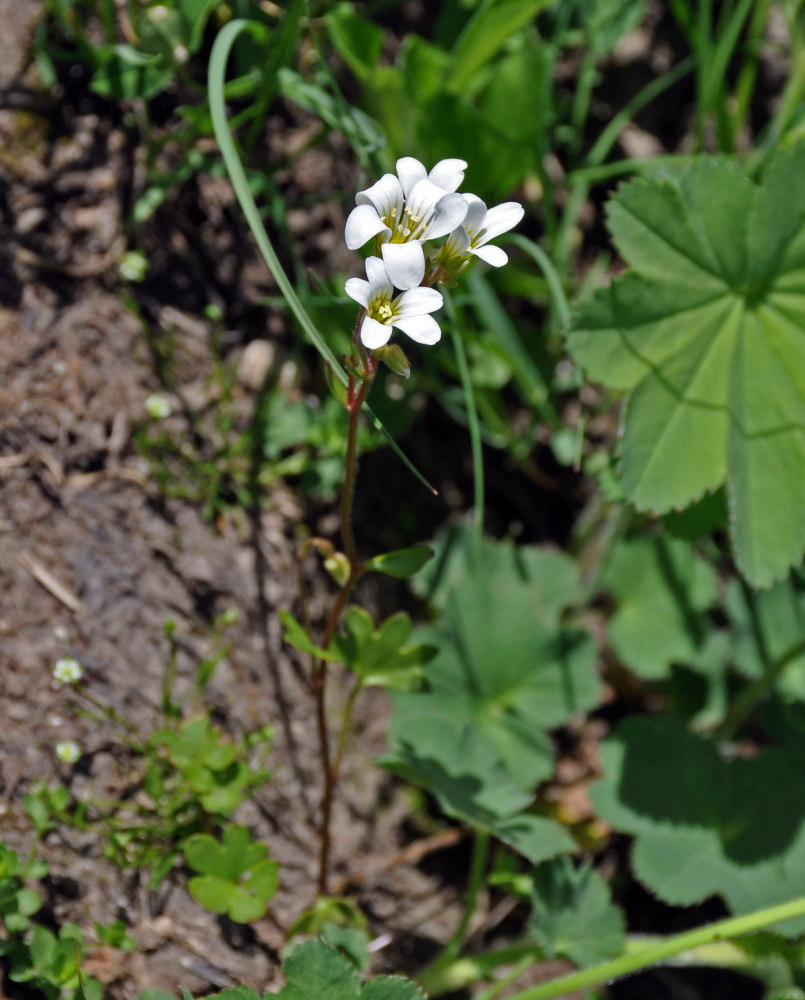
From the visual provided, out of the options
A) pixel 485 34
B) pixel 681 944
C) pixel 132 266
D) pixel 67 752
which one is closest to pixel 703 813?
pixel 681 944

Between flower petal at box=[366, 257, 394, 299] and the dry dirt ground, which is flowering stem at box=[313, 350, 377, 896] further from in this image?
the dry dirt ground

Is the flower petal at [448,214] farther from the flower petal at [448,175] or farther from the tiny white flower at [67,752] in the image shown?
the tiny white flower at [67,752]

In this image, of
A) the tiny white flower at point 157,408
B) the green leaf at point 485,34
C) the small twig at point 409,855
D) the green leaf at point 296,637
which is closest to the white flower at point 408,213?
the green leaf at point 296,637

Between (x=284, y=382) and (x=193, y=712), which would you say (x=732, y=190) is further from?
(x=193, y=712)

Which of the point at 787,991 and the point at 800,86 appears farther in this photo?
the point at 800,86

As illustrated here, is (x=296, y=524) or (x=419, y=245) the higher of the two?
(x=419, y=245)

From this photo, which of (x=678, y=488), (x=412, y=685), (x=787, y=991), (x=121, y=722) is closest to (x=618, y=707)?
(x=787, y=991)

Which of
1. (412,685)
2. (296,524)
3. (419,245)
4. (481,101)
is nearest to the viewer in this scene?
(419,245)
